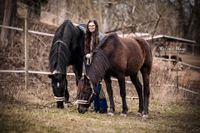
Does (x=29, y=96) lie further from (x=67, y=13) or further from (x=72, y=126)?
(x=67, y=13)

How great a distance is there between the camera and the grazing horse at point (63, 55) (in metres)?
10.1

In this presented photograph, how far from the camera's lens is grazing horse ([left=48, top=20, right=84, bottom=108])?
396 inches

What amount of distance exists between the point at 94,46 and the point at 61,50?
721mm

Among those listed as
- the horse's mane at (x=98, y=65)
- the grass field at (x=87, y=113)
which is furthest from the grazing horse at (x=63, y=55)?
the horse's mane at (x=98, y=65)

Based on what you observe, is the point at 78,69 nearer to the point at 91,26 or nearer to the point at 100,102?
the point at 100,102

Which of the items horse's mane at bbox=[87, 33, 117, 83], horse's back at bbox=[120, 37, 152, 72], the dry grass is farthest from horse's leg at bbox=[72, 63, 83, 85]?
horse's mane at bbox=[87, 33, 117, 83]

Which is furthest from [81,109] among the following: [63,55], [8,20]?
[8,20]

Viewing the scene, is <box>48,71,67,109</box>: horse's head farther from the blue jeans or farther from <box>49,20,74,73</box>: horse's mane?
the blue jeans

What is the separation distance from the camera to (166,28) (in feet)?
108

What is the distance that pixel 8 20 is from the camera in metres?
16.9

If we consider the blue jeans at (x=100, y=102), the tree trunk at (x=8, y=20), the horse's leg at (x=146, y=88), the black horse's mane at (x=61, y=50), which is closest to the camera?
the black horse's mane at (x=61, y=50)

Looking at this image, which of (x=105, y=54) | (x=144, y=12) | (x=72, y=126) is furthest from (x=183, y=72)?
(x=72, y=126)

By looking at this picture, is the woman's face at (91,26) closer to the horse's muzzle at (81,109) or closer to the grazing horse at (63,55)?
the grazing horse at (63,55)

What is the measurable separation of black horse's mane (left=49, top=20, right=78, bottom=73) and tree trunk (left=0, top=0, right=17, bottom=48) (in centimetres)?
514
